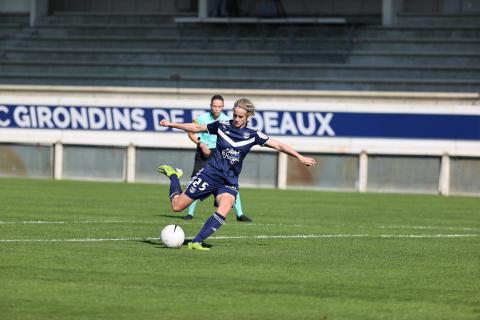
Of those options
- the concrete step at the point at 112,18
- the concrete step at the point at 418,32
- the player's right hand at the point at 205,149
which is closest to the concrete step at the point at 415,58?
the concrete step at the point at 418,32

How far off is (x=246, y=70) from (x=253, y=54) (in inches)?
46.9

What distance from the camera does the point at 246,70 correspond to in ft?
122

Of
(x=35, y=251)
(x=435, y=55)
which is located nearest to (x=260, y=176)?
(x=435, y=55)

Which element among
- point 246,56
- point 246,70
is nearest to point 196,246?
point 246,70

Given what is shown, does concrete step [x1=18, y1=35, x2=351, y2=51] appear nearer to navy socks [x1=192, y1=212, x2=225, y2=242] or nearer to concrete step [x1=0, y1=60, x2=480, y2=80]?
concrete step [x1=0, y1=60, x2=480, y2=80]

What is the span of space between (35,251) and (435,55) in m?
26.3

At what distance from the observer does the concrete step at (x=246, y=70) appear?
35.9m

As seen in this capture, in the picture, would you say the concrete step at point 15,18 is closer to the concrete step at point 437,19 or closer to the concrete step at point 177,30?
the concrete step at point 177,30

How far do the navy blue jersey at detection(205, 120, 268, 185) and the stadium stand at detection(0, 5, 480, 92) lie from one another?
883 inches

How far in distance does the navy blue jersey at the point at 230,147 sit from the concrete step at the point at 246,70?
2315cm

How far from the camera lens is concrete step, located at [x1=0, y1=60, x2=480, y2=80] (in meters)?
35.9

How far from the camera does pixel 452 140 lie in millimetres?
31359

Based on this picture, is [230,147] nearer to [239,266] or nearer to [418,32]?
[239,266]

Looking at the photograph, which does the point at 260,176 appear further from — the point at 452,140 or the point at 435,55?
the point at 435,55
